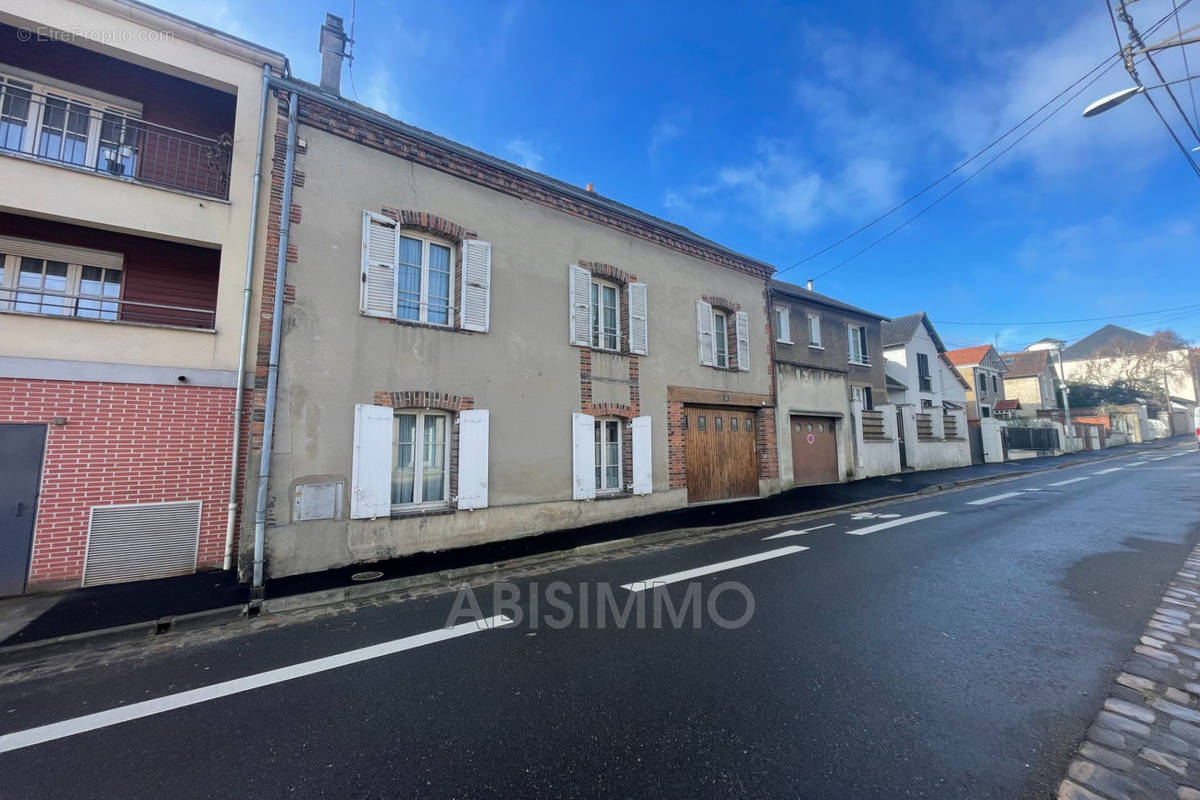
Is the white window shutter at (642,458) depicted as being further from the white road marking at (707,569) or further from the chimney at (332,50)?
the chimney at (332,50)

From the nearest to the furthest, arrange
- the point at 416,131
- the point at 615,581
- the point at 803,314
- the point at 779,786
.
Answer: the point at 779,786 < the point at 615,581 < the point at 416,131 < the point at 803,314

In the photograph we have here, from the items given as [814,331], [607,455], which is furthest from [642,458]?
[814,331]

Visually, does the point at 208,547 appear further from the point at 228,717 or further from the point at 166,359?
the point at 228,717

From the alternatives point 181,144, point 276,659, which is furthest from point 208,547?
point 181,144

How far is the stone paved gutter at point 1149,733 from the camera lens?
2.14m

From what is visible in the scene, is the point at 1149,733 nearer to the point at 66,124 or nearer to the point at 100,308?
the point at 100,308

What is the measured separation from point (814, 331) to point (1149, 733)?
14.2 m

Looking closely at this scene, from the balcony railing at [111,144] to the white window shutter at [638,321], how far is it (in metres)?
7.09

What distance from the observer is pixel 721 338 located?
1180 cm

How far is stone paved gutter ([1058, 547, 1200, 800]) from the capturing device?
2.14 metres

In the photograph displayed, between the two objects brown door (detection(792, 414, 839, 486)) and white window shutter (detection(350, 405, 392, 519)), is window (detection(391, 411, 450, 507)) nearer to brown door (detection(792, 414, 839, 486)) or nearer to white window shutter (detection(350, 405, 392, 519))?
white window shutter (detection(350, 405, 392, 519))

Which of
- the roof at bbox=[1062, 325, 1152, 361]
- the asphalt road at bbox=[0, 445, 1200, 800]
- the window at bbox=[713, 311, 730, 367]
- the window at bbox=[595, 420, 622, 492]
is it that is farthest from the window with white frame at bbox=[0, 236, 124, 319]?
the roof at bbox=[1062, 325, 1152, 361]

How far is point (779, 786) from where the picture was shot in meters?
2.16

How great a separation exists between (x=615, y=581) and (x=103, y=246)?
9053 mm
